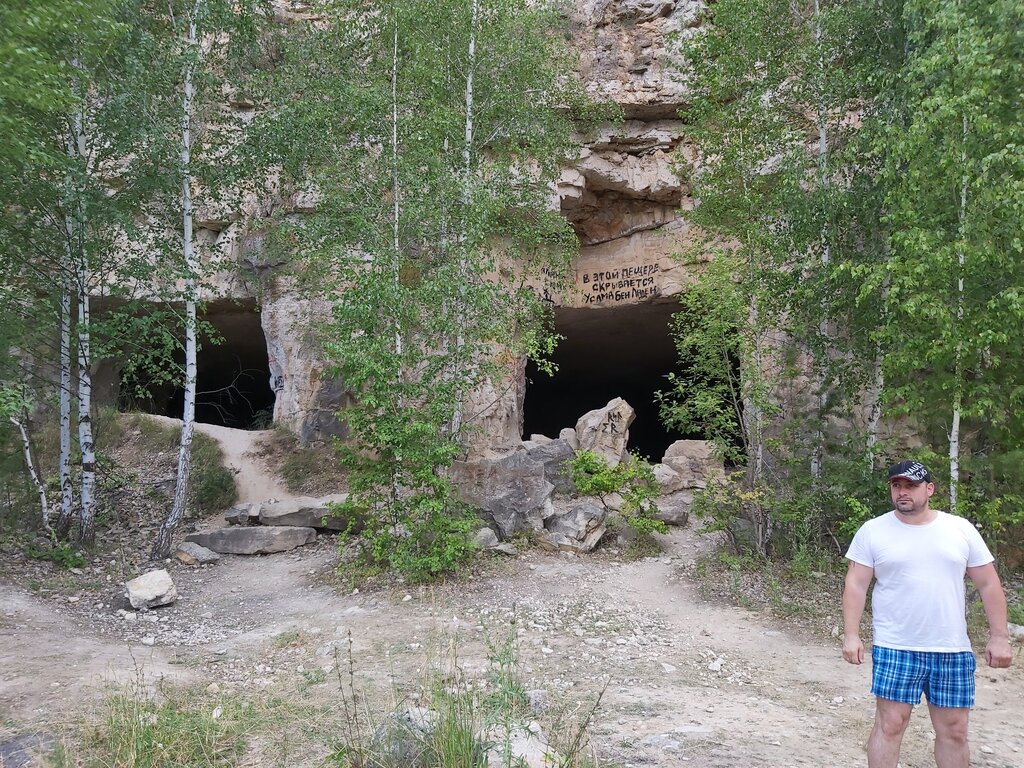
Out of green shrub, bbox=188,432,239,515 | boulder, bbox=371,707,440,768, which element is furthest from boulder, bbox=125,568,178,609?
boulder, bbox=371,707,440,768

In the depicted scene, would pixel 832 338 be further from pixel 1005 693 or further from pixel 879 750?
pixel 879 750

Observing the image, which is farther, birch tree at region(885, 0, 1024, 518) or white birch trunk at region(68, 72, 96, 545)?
white birch trunk at region(68, 72, 96, 545)

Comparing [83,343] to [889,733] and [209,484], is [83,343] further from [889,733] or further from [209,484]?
[889,733]

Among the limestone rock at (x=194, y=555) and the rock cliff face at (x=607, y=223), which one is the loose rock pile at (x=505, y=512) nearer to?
the limestone rock at (x=194, y=555)

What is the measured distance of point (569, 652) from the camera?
544 cm

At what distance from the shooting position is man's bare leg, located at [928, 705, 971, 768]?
258 cm

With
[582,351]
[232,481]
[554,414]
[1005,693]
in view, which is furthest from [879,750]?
[554,414]

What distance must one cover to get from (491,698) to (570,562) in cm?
517

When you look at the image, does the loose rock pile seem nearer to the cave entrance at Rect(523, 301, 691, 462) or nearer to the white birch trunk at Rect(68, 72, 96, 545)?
the white birch trunk at Rect(68, 72, 96, 545)

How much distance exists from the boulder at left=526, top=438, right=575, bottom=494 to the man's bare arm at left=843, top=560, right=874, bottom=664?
7.06 metres

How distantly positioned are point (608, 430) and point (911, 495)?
10.9 m

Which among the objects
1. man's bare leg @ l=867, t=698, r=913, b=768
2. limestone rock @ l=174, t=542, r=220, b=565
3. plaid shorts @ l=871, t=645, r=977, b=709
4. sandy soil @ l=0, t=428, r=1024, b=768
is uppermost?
plaid shorts @ l=871, t=645, r=977, b=709

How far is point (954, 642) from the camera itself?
256 centimetres

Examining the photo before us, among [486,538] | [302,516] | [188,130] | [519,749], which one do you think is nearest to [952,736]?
[519,749]
